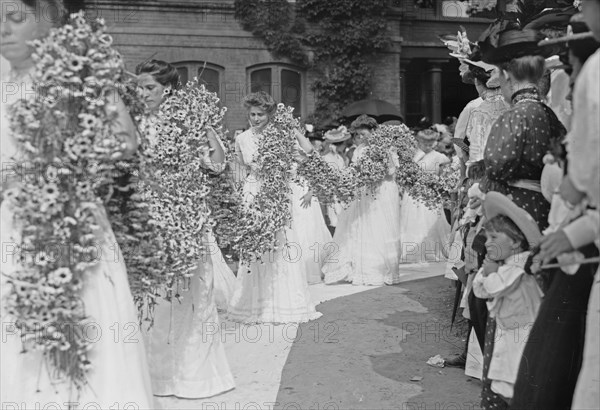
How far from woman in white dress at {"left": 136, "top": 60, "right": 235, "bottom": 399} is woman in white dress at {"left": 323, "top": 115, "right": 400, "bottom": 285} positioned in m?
4.95

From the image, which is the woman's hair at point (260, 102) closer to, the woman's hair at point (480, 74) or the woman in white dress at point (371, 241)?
the woman's hair at point (480, 74)

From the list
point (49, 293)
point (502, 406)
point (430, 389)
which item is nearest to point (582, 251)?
point (502, 406)

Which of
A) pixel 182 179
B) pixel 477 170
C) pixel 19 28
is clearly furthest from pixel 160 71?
pixel 477 170

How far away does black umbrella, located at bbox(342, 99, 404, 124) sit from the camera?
56.7 feet

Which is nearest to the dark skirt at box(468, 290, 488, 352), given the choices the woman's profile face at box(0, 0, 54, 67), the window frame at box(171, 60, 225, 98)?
the woman's profile face at box(0, 0, 54, 67)

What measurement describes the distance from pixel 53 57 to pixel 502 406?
3.01 m

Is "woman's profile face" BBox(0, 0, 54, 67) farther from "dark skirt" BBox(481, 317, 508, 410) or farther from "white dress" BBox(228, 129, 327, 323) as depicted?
"white dress" BBox(228, 129, 327, 323)

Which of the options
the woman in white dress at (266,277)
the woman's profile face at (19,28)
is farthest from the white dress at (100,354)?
the woman in white dress at (266,277)

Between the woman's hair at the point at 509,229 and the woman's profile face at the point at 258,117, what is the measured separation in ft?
12.4

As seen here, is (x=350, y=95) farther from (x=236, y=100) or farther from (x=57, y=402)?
(x=57, y=402)

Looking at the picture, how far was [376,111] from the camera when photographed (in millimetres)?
17562

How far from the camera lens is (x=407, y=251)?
12664mm

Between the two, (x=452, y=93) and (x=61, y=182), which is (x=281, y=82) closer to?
(x=452, y=93)

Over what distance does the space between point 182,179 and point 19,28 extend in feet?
5.70
